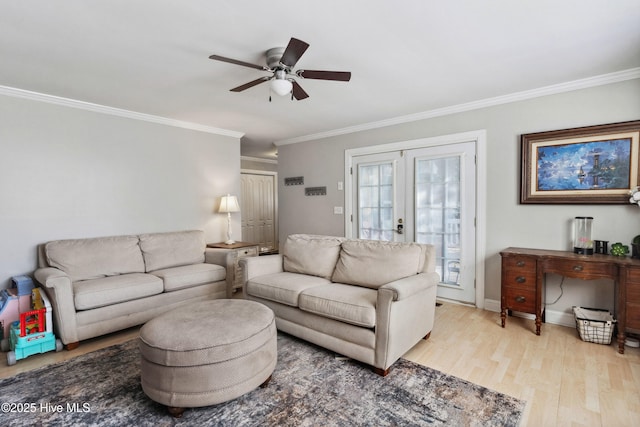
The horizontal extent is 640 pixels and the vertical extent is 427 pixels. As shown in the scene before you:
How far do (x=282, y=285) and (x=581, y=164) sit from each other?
3.09 meters

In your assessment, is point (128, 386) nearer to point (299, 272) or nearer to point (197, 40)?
point (299, 272)

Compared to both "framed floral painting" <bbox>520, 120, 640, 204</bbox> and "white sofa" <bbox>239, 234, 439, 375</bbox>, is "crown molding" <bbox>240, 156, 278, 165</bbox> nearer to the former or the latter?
"white sofa" <bbox>239, 234, 439, 375</bbox>

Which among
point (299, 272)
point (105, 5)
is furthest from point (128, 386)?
point (105, 5)

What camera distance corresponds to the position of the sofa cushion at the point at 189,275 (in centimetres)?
335

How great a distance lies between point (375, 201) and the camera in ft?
14.8

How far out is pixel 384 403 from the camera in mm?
1927

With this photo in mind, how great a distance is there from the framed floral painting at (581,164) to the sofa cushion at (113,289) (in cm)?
400

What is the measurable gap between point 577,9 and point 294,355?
3041 millimetres

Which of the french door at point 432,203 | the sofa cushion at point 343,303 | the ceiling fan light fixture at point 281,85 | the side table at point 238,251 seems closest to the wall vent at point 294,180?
the french door at point 432,203

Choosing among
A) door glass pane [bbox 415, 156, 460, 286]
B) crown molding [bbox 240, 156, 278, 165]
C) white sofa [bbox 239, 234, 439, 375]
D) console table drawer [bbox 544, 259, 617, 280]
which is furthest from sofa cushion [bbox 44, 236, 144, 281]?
console table drawer [bbox 544, 259, 617, 280]

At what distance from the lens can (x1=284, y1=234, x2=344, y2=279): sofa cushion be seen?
3.14 m

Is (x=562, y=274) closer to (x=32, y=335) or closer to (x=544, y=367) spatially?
(x=544, y=367)

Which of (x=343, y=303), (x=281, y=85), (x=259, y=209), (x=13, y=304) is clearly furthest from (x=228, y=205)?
(x=259, y=209)

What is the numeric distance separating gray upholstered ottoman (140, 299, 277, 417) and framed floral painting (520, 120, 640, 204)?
3.11 meters
